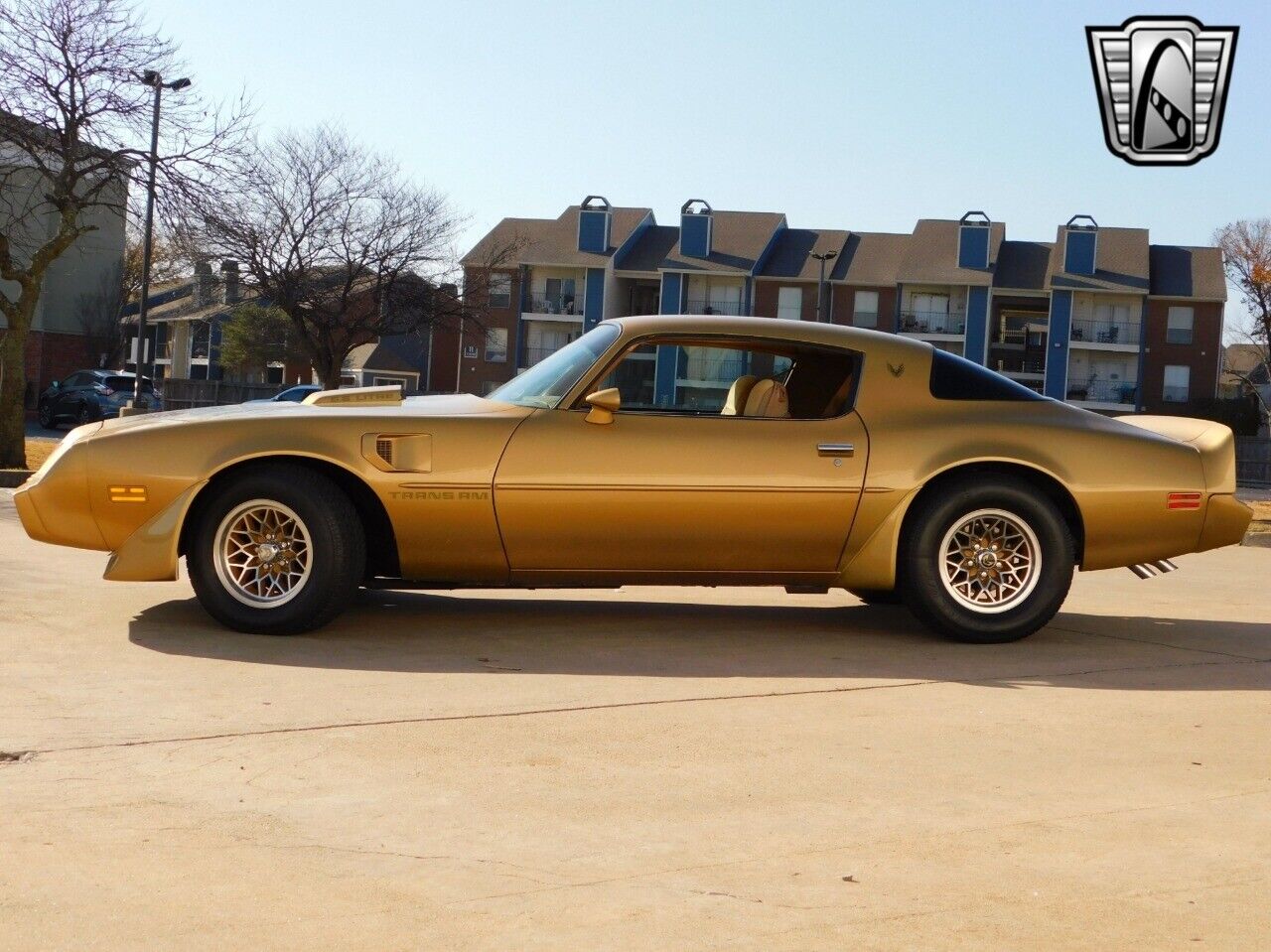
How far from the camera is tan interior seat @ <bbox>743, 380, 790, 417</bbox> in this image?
662 centimetres

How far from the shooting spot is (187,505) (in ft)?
20.2

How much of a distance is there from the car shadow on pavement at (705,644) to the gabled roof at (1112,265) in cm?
5964

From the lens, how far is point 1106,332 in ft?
214

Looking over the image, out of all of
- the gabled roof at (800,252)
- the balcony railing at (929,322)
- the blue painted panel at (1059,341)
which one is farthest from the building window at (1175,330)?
A: the gabled roof at (800,252)

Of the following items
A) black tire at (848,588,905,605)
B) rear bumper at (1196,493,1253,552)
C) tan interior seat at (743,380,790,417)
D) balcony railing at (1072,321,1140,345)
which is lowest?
black tire at (848,588,905,605)

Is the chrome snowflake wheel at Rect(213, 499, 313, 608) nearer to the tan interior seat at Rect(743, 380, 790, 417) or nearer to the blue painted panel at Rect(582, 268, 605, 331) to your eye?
the tan interior seat at Rect(743, 380, 790, 417)

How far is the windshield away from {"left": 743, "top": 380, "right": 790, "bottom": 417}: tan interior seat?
691 mm

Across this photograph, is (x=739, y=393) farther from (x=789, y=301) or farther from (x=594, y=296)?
(x=594, y=296)

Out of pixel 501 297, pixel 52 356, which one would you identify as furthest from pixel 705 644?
pixel 501 297

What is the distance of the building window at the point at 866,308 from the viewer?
65.9 m

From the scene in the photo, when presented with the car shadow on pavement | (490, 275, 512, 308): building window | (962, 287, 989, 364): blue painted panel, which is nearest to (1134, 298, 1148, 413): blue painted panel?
(962, 287, 989, 364): blue painted panel

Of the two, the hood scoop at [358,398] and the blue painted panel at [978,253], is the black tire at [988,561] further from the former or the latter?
the blue painted panel at [978,253]

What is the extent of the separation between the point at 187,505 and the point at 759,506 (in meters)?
2.45

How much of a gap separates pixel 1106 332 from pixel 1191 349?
3766 millimetres
